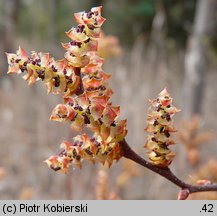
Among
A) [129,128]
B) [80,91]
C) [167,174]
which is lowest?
[129,128]

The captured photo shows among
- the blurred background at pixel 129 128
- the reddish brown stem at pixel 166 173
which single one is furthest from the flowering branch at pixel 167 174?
the blurred background at pixel 129 128

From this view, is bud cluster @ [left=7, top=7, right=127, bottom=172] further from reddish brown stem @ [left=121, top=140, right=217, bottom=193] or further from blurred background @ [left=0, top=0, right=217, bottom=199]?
blurred background @ [left=0, top=0, right=217, bottom=199]

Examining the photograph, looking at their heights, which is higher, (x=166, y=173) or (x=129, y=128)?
(x=166, y=173)

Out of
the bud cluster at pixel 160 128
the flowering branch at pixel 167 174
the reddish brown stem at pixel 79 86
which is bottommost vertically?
the flowering branch at pixel 167 174

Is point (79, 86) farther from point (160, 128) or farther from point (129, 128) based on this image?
point (129, 128)

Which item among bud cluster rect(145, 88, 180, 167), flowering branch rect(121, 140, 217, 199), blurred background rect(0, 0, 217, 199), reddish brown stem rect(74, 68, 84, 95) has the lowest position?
blurred background rect(0, 0, 217, 199)

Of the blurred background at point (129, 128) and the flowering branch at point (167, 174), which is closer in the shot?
the flowering branch at point (167, 174)

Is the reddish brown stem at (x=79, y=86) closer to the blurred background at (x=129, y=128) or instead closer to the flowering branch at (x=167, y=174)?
the flowering branch at (x=167, y=174)

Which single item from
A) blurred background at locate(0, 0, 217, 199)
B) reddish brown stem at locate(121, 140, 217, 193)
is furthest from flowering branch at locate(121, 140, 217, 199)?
blurred background at locate(0, 0, 217, 199)

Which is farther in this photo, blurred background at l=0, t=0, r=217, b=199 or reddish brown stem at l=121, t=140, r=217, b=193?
blurred background at l=0, t=0, r=217, b=199

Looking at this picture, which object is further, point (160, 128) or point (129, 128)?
point (129, 128)

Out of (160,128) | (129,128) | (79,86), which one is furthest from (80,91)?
(129,128)
